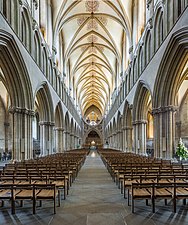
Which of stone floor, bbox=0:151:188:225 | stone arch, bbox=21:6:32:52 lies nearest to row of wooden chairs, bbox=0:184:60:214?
stone floor, bbox=0:151:188:225

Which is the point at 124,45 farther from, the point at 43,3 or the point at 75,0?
the point at 43,3

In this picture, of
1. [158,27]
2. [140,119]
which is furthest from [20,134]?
[140,119]

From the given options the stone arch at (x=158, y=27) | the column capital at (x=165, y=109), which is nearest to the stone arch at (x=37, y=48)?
the stone arch at (x=158, y=27)

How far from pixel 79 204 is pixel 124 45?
26.8m

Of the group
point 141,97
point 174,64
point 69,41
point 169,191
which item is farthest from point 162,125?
point 69,41

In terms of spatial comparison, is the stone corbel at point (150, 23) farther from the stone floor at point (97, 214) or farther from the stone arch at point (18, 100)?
the stone floor at point (97, 214)

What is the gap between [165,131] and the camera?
637 inches

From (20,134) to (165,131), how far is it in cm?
949

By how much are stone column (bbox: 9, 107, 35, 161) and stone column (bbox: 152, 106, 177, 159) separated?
28.4ft

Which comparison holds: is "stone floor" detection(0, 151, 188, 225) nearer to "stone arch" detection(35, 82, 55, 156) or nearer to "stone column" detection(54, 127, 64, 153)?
"stone arch" detection(35, 82, 55, 156)

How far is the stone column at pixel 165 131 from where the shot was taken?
622 inches

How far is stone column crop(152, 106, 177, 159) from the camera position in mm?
15798

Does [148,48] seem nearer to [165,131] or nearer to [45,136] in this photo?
[165,131]

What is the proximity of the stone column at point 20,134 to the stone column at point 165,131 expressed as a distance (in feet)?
28.4
